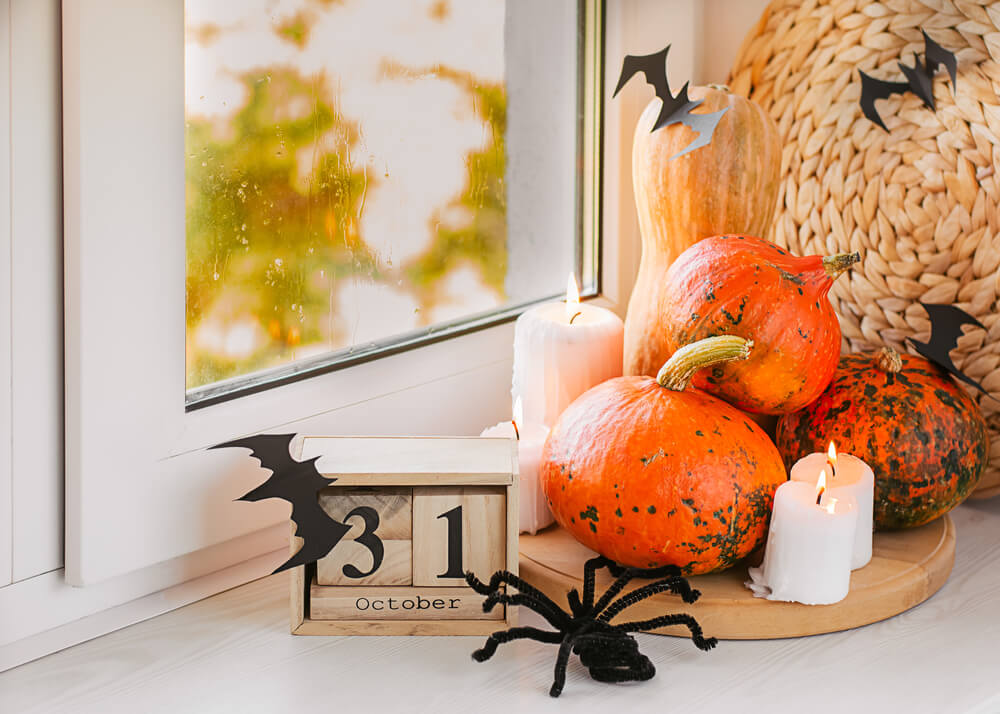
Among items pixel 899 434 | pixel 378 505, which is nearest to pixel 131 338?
pixel 378 505

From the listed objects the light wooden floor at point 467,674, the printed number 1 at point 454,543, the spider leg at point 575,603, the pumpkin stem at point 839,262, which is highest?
the pumpkin stem at point 839,262

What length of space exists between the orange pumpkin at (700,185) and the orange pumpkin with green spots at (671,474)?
14 cm

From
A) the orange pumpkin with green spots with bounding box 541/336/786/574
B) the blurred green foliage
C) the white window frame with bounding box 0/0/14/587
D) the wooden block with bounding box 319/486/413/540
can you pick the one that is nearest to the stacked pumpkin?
the orange pumpkin with green spots with bounding box 541/336/786/574

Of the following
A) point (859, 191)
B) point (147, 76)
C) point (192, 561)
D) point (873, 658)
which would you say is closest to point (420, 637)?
point (192, 561)

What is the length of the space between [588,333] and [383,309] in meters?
0.18

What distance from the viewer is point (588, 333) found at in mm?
805

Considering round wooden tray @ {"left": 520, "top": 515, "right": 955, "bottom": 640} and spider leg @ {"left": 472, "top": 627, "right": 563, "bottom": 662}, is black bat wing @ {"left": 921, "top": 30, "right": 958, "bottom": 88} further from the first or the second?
spider leg @ {"left": 472, "top": 627, "right": 563, "bottom": 662}

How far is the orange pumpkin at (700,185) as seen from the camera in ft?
2.65

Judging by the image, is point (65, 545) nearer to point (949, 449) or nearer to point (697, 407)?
point (697, 407)

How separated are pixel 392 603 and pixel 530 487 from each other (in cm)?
15

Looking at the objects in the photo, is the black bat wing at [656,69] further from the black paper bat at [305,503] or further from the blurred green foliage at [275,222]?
the black paper bat at [305,503]

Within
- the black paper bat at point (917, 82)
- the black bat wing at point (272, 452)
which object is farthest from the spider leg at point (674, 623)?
the black paper bat at point (917, 82)

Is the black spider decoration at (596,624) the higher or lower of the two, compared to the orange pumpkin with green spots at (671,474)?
lower

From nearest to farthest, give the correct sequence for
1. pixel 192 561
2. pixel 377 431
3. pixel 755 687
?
pixel 755 687
pixel 192 561
pixel 377 431
